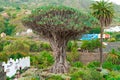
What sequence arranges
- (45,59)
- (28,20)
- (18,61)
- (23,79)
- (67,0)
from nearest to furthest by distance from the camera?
(23,79) < (28,20) < (18,61) < (45,59) < (67,0)

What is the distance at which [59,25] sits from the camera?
107 ft

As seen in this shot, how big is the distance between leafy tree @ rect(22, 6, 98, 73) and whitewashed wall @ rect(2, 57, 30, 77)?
13.8 ft

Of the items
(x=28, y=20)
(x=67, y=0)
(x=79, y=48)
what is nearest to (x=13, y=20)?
(x=79, y=48)

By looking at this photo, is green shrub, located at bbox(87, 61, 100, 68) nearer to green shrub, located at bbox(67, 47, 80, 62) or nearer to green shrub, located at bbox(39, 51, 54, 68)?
green shrub, located at bbox(67, 47, 80, 62)

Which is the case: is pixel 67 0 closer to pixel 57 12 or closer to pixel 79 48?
pixel 79 48

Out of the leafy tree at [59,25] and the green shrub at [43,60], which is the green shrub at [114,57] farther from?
the leafy tree at [59,25]

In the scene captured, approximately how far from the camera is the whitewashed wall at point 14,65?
1390 inches

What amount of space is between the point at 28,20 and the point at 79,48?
18.0 meters

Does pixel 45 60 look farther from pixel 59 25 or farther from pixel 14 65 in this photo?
pixel 59 25

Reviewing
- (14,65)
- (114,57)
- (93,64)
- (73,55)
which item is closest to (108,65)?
(93,64)

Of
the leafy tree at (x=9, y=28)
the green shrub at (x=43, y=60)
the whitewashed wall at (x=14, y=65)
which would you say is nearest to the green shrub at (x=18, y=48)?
the green shrub at (x=43, y=60)

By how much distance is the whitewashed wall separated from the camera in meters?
35.3

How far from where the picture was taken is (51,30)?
3359 centimetres

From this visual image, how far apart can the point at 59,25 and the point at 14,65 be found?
8003 millimetres
